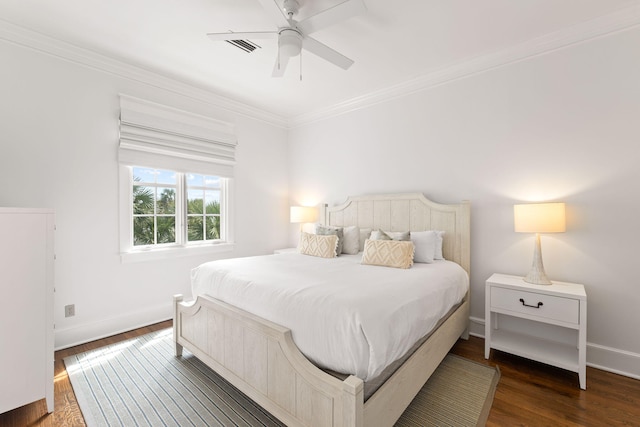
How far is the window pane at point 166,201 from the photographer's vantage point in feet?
10.9

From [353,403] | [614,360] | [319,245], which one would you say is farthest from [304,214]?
[614,360]

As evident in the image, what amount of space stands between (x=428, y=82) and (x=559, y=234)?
1995 millimetres

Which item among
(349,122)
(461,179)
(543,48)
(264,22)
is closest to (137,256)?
(264,22)

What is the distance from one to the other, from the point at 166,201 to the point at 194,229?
0.49 m

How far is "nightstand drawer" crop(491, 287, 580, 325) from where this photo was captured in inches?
80.3

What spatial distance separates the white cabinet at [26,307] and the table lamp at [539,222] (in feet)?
11.3

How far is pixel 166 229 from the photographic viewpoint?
3.38 metres

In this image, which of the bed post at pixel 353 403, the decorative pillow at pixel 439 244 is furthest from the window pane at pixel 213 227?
the bed post at pixel 353 403

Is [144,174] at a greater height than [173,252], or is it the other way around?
[144,174]

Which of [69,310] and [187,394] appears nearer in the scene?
[187,394]

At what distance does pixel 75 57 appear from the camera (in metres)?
2.63

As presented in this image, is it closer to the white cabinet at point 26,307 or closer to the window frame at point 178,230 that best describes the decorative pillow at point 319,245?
the window frame at point 178,230

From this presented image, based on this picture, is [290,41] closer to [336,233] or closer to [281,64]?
[281,64]

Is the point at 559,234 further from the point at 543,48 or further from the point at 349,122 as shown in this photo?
the point at 349,122
